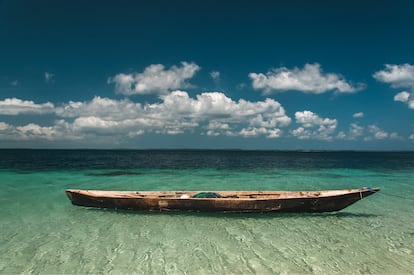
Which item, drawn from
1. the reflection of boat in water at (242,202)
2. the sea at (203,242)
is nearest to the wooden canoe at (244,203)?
the reflection of boat in water at (242,202)

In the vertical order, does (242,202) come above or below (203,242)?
above

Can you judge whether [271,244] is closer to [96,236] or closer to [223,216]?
[223,216]

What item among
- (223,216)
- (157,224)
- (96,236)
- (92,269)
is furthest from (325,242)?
(96,236)

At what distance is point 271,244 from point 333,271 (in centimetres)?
221

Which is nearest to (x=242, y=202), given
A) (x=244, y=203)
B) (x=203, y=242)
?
(x=244, y=203)

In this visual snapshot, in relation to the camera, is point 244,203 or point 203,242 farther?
point 244,203

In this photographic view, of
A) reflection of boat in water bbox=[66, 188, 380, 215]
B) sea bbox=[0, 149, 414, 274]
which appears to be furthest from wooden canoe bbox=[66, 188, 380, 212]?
sea bbox=[0, 149, 414, 274]

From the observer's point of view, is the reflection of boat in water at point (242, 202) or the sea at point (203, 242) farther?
the reflection of boat in water at point (242, 202)

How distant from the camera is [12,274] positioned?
23.2 feet

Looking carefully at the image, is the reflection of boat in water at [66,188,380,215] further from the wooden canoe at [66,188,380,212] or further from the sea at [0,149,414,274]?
the sea at [0,149,414,274]

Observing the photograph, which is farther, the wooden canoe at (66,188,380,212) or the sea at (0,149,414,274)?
the wooden canoe at (66,188,380,212)

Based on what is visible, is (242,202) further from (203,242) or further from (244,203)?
(203,242)

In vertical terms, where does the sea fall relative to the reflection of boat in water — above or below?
below

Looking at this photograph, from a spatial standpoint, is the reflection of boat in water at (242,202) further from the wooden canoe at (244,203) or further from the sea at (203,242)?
the sea at (203,242)
